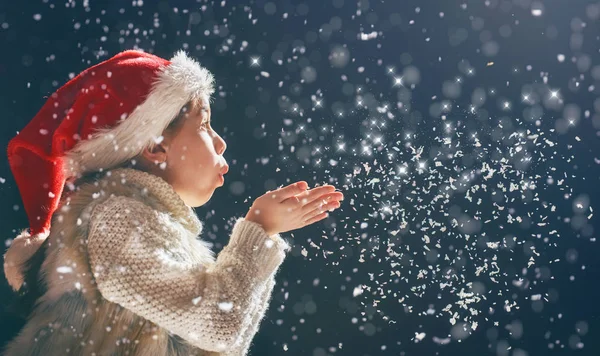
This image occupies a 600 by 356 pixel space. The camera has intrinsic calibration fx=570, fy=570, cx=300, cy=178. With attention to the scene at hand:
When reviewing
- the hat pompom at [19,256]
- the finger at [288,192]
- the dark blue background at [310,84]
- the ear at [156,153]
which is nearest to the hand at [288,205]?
the finger at [288,192]

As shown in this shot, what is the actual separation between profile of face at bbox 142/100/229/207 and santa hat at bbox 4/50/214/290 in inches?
0.8

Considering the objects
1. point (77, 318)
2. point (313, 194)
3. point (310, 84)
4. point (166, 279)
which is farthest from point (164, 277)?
point (310, 84)

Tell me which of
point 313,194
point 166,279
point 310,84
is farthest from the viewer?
point 310,84

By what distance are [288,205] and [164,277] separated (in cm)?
17

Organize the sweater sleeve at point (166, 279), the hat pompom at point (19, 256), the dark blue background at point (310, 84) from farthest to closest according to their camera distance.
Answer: the dark blue background at point (310, 84)
the hat pompom at point (19, 256)
the sweater sleeve at point (166, 279)

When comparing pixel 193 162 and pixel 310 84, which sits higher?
pixel 193 162

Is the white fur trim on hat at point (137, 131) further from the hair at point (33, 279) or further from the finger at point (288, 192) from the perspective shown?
the finger at point (288, 192)

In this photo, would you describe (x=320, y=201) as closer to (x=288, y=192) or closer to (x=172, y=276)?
(x=288, y=192)

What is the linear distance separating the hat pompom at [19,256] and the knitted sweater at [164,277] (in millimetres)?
82

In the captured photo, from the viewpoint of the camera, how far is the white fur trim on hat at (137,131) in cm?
68

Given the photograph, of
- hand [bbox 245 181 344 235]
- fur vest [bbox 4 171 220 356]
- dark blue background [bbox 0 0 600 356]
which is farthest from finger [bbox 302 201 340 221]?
dark blue background [bbox 0 0 600 356]

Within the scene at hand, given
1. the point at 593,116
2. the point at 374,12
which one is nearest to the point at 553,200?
the point at 593,116

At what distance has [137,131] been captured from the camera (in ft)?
2.26

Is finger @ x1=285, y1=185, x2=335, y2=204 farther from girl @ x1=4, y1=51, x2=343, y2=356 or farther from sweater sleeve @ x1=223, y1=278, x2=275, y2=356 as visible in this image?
sweater sleeve @ x1=223, y1=278, x2=275, y2=356
